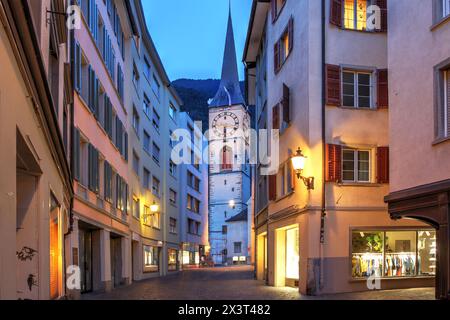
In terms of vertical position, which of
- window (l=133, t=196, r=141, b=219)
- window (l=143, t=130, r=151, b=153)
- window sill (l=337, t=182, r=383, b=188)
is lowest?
window (l=133, t=196, r=141, b=219)

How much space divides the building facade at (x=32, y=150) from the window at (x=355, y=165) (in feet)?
27.4

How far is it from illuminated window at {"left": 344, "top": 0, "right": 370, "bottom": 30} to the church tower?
63.2 m

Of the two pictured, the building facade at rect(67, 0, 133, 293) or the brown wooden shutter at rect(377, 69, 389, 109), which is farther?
the brown wooden shutter at rect(377, 69, 389, 109)

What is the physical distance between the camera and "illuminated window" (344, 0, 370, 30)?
769 inches

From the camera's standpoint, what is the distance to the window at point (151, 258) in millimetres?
35831

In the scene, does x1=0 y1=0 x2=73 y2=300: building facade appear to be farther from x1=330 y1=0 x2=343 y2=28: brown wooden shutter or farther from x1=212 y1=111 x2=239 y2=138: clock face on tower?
x1=212 y1=111 x2=239 y2=138: clock face on tower

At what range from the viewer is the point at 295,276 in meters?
22.3

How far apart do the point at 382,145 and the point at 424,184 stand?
20.0ft

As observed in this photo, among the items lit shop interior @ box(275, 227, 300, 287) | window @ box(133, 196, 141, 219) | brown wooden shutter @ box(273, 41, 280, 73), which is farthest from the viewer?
window @ box(133, 196, 141, 219)

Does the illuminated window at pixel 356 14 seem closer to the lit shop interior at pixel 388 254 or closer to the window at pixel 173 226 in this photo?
the lit shop interior at pixel 388 254

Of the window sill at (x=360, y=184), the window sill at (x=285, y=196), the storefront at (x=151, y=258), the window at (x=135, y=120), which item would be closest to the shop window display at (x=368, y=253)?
the window sill at (x=360, y=184)

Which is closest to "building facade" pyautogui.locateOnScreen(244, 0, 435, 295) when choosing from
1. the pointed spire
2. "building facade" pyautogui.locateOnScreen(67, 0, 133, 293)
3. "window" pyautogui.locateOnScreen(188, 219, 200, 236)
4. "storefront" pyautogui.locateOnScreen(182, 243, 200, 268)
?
"building facade" pyautogui.locateOnScreen(67, 0, 133, 293)

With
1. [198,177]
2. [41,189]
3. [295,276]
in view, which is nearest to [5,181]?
[41,189]

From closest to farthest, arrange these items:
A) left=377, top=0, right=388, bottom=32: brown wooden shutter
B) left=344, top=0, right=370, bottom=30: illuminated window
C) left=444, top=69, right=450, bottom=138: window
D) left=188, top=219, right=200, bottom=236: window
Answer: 1. left=444, top=69, right=450, bottom=138: window
2. left=377, top=0, right=388, bottom=32: brown wooden shutter
3. left=344, top=0, right=370, bottom=30: illuminated window
4. left=188, top=219, right=200, bottom=236: window
